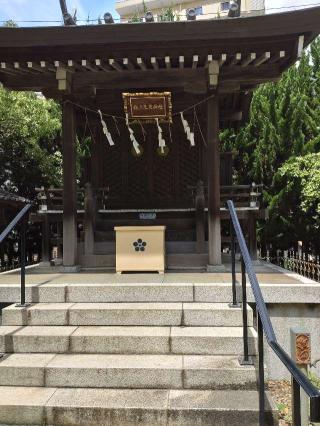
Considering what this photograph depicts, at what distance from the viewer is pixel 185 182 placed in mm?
10891

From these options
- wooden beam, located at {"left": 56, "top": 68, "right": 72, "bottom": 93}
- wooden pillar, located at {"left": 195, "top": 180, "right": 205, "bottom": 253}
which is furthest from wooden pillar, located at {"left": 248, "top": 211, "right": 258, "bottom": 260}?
wooden beam, located at {"left": 56, "top": 68, "right": 72, "bottom": 93}

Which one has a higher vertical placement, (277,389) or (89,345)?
(89,345)

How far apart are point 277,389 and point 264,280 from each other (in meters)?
1.69

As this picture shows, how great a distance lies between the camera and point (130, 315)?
5000 millimetres

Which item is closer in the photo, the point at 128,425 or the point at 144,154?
the point at 128,425

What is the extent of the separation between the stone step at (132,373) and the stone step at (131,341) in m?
0.16

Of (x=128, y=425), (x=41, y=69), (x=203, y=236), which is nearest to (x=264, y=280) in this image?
(x=203, y=236)

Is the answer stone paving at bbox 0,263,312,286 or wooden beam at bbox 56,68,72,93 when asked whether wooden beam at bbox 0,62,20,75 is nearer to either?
wooden beam at bbox 56,68,72,93

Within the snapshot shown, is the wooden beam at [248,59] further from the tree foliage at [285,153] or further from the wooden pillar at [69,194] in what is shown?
the tree foliage at [285,153]

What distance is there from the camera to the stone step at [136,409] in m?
3.64

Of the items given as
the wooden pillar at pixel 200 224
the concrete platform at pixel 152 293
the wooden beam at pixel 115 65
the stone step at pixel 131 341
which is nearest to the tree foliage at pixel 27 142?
the wooden beam at pixel 115 65

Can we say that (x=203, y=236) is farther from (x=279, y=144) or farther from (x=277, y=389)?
(x=279, y=144)

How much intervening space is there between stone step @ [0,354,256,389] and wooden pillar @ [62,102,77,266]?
4004 mm

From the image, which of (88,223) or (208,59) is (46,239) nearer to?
(88,223)
